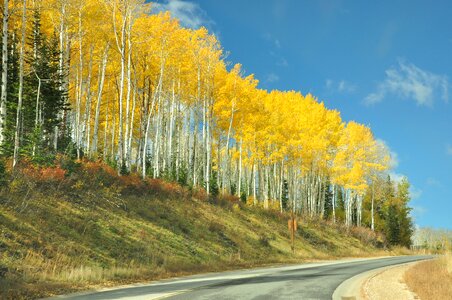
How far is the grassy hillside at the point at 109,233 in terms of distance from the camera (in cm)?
1250

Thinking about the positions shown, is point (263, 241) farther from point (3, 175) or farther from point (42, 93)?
point (3, 175)

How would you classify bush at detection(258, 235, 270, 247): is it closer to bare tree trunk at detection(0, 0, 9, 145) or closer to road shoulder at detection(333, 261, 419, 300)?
road shoulder at detection(333, 261, 419, 300)

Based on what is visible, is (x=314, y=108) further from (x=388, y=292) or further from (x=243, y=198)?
(x=388, y=292)

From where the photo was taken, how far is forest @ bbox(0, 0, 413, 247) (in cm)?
2311

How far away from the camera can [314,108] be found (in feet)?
141

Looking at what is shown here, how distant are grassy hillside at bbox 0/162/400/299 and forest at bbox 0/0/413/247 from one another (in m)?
1.44

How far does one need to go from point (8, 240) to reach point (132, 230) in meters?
6.51

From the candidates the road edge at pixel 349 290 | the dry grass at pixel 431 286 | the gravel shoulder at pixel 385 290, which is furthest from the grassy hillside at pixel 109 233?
the dry grass at pixel 431 286

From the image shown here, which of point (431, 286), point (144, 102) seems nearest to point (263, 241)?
point (144, 102)

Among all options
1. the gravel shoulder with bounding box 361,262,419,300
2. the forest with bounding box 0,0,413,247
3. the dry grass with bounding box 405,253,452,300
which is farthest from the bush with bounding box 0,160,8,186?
the dry grass with bounding box 405,253,452,300

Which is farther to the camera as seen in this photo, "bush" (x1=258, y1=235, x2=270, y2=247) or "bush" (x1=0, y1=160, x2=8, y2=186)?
"bush" (x1=258, y1=235, x2=270, y2=247)

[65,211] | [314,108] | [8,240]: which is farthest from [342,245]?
[8,240]

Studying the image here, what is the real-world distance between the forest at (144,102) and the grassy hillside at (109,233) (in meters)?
1.44

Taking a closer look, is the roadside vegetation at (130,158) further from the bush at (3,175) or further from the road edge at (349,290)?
the road edge at (349,290)
